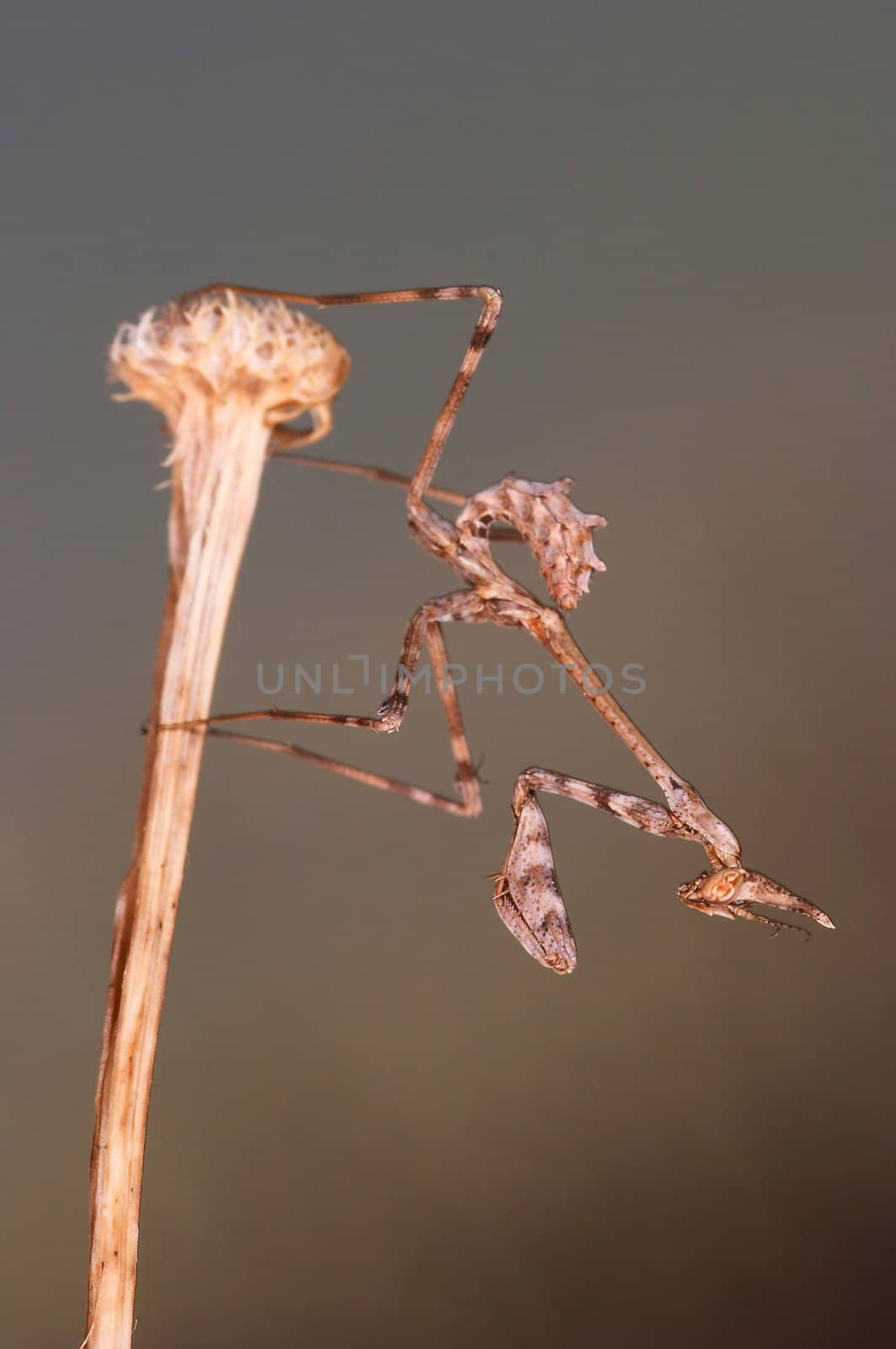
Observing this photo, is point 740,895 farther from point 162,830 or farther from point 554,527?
→ point 162,830

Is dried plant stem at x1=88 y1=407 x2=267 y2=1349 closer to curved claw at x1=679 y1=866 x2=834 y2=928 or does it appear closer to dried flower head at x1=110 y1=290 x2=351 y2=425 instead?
dried flower head at x1=110 y1=290 x2=351 y2=425

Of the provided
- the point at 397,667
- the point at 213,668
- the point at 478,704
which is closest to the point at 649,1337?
the point at 478,704

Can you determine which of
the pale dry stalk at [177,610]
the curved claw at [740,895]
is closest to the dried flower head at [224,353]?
the pale dry stalk at [177,610]

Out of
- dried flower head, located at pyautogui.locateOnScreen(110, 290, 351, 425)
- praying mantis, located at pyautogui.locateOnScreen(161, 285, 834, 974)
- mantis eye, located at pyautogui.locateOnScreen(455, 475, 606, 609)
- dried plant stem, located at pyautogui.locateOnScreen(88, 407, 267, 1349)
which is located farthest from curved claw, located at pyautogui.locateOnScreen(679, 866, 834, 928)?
dried flower head, located at pyautogui.locateOnScreen(110, 290, 351, 425)

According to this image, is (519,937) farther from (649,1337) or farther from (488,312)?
(649,1337)

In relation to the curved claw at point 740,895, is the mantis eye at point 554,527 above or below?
above

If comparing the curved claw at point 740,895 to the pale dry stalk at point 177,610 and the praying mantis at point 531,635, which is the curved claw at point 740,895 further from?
the pale dry stalk at point 177,610
